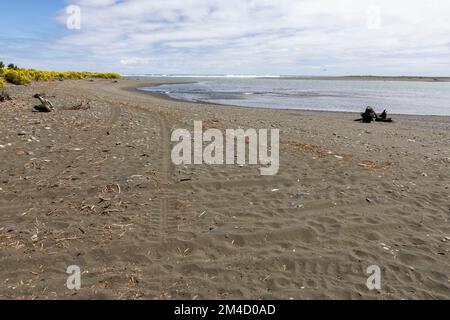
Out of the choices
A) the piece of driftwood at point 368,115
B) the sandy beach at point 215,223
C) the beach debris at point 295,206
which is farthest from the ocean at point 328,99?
the beach debris at point 295,206

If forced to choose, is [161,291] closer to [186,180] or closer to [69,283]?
[69,283]

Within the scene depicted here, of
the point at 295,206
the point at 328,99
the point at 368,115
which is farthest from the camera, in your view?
the point at 328,99

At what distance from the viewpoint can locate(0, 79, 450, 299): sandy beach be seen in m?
4.66

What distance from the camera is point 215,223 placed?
627cm

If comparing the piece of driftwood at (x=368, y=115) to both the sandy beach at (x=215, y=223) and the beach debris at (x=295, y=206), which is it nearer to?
the sandy beach at (x=215, y=223)

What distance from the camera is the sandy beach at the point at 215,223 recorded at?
4.66 m

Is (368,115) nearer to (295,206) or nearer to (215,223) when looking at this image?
(295,206)

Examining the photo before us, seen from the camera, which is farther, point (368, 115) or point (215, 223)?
point (368, 115)

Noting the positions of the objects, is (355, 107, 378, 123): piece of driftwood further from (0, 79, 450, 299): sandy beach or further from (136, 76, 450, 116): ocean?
(0, 79, 450, 299): sandy beach

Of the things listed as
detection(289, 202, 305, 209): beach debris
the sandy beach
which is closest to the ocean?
the sandy beach

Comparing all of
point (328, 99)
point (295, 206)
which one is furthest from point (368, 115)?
point (328, 99)

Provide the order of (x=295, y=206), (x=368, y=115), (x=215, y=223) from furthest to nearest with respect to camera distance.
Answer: (x=368, y=115)
(x=295, y=206)
(x=215, y=223)

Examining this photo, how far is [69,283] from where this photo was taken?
14.9ft
